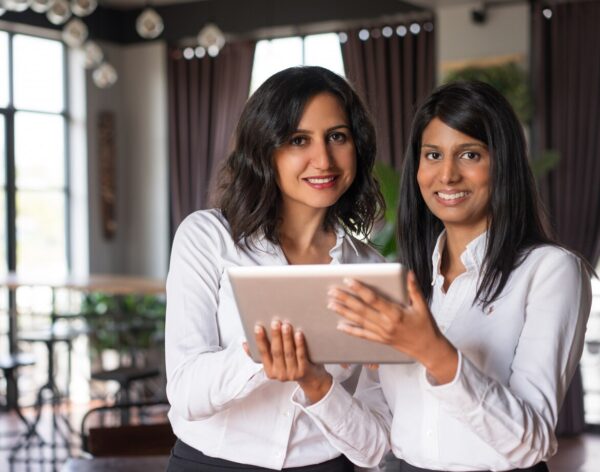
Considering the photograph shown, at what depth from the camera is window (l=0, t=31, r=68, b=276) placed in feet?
25.3

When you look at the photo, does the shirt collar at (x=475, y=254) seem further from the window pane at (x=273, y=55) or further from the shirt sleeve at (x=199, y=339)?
the window pane at (x=273, y=55)

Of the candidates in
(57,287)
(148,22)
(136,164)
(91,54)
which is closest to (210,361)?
(148,22)

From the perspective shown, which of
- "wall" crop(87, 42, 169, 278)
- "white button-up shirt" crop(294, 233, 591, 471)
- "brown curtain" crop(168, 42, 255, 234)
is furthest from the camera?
"wall" crop(87, 42, 169, 278)

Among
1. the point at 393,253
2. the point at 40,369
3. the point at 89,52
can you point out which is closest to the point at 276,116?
the point at 393,253

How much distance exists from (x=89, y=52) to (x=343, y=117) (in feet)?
14.8

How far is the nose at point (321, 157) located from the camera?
6.00ft

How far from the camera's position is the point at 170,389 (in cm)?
170

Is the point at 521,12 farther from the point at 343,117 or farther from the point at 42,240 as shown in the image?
the point at 343,117

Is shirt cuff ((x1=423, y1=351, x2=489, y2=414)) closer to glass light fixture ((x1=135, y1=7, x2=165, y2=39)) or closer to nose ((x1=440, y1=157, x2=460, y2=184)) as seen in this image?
nose ((x1=440, y1=157, x2=460, y2=184))

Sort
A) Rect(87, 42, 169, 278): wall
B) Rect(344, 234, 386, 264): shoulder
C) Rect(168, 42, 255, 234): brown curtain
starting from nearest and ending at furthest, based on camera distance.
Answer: Rect(344, 234, 386, 264): shoulder → Rect(168, 42, 255, 234): brown curtain → Rect(87, 42, 169, 278): wall

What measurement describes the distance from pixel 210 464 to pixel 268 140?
2.18 ft

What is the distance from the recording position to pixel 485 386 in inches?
55.9

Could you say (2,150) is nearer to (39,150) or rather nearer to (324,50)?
(39,150)

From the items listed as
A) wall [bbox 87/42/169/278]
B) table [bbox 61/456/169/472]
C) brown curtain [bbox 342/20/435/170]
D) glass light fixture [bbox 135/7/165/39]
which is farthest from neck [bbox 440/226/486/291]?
wall [bbox 87/42/169/278]
